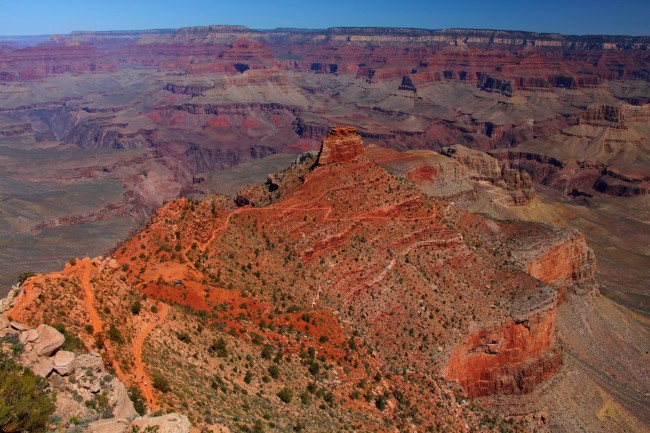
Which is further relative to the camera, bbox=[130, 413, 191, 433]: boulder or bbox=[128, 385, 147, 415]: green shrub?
bbox=[128, 385, 147, 415]: green shrub

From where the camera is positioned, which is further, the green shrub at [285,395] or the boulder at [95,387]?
the green shrub at [285,395]

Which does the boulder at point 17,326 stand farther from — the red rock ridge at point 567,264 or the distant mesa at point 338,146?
the red rock ridge at point 567,264

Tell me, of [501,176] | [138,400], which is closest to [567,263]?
[501,176]

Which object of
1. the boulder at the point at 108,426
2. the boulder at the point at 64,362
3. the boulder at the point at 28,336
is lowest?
the boulder at the point at 108,426

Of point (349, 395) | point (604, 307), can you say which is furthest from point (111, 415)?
point (604, 307)

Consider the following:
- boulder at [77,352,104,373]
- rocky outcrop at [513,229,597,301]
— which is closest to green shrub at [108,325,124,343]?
boulder at [77,352,104,373]

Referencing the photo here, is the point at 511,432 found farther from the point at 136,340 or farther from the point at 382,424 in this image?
the point at 136,340

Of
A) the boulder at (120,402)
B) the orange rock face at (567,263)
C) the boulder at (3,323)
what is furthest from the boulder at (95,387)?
the orange rock face at (567,263)

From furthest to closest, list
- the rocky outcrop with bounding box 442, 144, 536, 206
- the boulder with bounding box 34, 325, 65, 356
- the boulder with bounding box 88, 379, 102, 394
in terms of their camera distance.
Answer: the rocky outcrop with bounding box 442, 144, 536, 206, the boulder with bounding box 34, 325, 65, 356, the boulder with bounding box 88, 379, 102, 394

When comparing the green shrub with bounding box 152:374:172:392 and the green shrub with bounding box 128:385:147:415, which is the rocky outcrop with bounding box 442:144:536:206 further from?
the green shrub with bounding box 128:385:147:415
